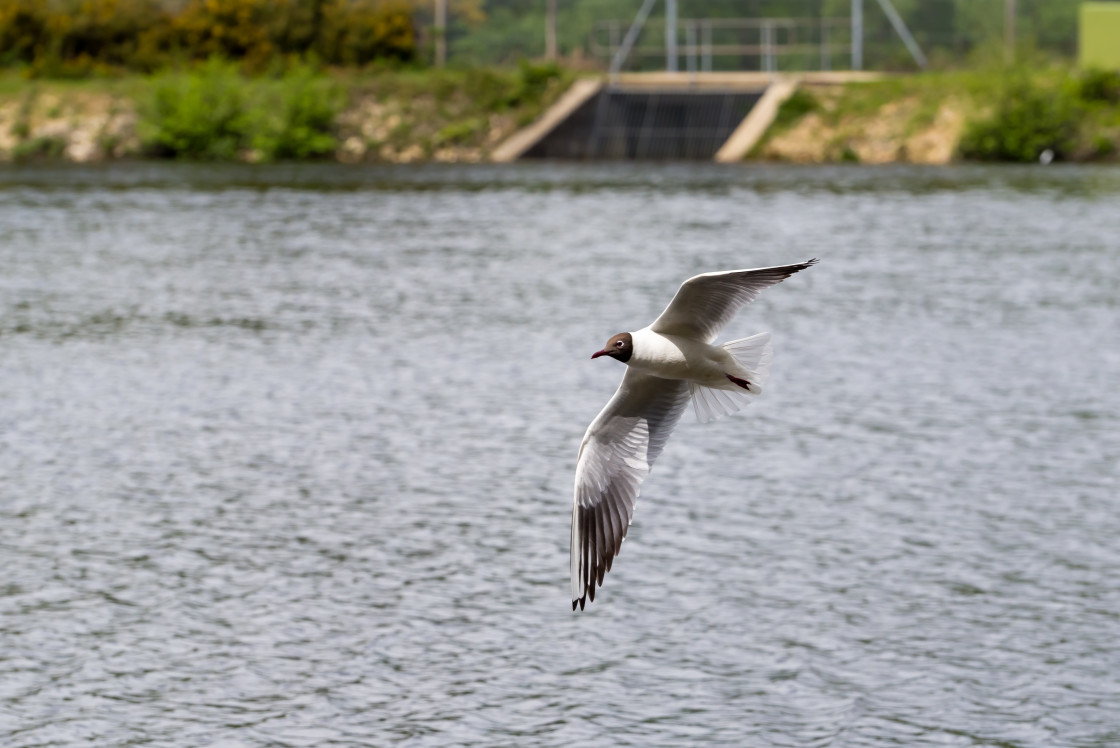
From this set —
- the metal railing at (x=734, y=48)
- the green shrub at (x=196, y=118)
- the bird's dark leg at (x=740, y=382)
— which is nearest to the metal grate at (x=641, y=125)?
the metal railing at (x=734, y=48)

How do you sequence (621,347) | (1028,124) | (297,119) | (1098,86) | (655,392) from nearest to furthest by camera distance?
(621,347), (655,392), (1028,124), (1098,86), (297,119)

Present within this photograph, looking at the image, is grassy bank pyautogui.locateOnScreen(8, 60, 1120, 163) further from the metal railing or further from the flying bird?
the flying bird

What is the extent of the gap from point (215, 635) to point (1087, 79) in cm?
6216

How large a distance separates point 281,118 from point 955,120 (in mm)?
30005

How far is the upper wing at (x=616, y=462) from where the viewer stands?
12.6 metres

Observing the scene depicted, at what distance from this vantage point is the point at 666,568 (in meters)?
18.8

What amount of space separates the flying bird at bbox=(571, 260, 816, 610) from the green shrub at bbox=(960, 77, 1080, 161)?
60.4 metres

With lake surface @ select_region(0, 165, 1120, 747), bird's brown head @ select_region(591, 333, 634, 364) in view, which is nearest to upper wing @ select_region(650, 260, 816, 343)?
bird's brown head @ select_region(591, 333, 634, 364)

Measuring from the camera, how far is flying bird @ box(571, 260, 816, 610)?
38.5ft

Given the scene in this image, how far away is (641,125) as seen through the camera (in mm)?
79938

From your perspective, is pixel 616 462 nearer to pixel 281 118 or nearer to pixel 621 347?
pixel 621 347

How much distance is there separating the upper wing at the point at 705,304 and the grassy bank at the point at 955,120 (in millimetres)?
61425

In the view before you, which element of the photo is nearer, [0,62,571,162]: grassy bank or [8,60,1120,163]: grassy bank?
[8,60,1120,163]: grassy bank

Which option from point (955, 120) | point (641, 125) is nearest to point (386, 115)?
point (641, 125)
